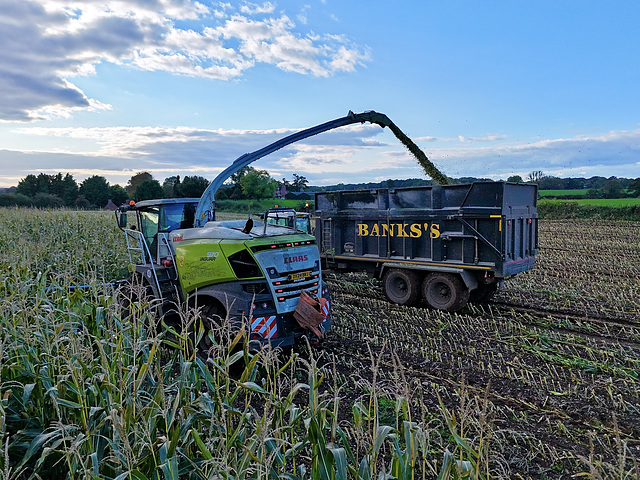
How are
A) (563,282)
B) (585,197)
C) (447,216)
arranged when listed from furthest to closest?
1. (585,197)
2. (563,282)
3. (447,216)

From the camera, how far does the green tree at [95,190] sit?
43.2 m

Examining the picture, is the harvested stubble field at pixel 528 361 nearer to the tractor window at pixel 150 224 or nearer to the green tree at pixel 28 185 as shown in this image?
the tractor window at pixel 150 224

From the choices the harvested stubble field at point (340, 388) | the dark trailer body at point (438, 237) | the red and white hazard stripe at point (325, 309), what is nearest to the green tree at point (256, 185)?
the harvested stubble field at point (340, 388)

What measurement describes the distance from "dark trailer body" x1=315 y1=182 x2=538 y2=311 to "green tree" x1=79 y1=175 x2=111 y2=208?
126 ft

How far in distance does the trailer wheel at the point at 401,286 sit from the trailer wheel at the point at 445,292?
0.23m

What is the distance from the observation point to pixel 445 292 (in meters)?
9.71

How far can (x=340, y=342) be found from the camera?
7695 millimetres

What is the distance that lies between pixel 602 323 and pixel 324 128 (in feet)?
22.1

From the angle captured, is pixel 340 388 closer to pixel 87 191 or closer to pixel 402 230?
pixel 402 230

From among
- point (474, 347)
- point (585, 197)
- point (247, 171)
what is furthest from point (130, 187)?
point (474, 347)

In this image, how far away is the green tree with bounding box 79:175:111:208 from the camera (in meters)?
43.2

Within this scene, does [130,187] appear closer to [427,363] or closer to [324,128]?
[324,128]

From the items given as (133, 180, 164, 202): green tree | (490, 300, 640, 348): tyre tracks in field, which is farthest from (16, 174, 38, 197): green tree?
(490, 300, 640, 348): tyre tracks in field

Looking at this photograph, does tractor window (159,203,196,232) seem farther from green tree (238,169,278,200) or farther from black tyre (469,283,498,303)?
green tree (238,169,278,200)
